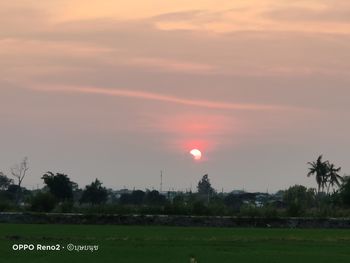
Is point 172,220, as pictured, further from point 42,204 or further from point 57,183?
point 57,183

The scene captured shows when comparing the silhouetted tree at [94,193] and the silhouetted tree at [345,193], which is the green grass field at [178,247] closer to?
the silhouetted tree at [345,193]

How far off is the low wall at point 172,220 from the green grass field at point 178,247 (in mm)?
8723

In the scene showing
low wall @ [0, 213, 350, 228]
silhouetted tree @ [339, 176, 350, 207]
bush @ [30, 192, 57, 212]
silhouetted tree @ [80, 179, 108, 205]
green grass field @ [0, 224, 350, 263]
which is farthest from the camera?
silhouetted tree @ [80, 179, 108, 205]

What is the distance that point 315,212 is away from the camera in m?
51.4

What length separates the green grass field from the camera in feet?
73.5

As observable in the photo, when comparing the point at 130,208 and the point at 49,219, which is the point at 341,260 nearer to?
the point at 49,219

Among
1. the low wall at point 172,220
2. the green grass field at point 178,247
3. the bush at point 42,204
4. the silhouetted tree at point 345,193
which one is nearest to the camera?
the green grass field at point 178,247

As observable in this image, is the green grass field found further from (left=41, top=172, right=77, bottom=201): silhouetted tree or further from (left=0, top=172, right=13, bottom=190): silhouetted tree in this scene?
(left=0, top=172, right=13, bottom=190): silhouetted tree

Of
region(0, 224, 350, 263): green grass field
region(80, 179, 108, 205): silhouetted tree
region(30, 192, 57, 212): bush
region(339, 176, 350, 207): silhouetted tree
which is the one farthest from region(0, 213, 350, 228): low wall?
region(80, 179, 108, 205): silhouetted tree

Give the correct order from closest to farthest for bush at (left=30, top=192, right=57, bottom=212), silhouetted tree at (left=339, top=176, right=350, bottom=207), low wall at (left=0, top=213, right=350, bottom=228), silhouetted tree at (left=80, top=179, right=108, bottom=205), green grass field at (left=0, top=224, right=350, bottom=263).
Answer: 1. green grass field at (left=0, top=224, right=350, bottom=263)
2. low wall at (left=0, top=213, right=350, bottom=228)
3. bush at (left=30, top=192, right=57, bottom=212)
4. silhouetted tree at (left=339, top=176, right=350, bottom=207)
5. silhouetted tree at (left=80, top=179, right=108, bottom=205)

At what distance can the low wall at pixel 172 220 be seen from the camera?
143 ft

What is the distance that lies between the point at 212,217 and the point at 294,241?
13268 millimetres

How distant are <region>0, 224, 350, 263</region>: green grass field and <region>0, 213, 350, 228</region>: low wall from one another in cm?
872

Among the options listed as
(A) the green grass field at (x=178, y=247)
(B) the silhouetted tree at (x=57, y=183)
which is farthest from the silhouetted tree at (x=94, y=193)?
(A) the green grass field at (x=178, y=247)
